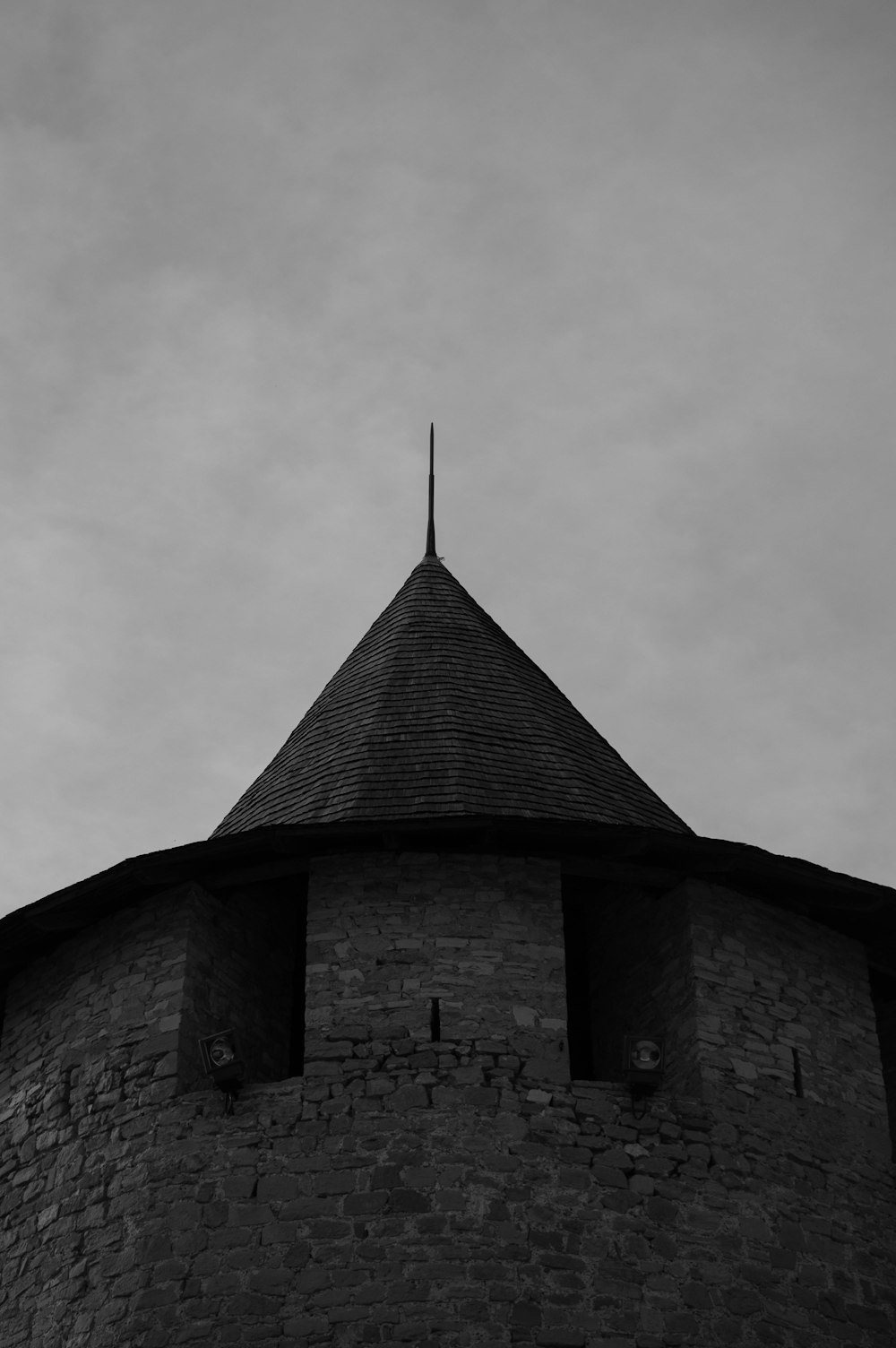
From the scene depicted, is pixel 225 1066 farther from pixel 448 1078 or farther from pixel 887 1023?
pixel 887 1023

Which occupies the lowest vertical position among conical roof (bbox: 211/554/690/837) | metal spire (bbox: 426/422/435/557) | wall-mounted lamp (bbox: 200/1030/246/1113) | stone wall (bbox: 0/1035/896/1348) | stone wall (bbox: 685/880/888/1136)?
stone wall (bbox: 0/1035/896/1348)

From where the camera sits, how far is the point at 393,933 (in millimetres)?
11992

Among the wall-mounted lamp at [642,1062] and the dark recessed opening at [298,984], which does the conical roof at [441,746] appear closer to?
the dark recessed opening at [298,984]

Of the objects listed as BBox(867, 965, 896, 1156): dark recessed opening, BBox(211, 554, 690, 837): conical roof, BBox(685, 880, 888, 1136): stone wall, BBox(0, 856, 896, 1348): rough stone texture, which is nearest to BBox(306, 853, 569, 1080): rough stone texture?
BBox(0, 856, 896, 1348): rough stone texture

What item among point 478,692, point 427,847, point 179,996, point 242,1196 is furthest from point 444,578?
point 242,1196

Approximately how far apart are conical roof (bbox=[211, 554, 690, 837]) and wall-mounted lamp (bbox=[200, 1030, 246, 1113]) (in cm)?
161

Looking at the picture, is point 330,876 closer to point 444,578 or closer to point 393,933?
point 393,933

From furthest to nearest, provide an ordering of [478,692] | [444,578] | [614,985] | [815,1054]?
[444,578] < [478,692] < [614,985] < [815,1054]

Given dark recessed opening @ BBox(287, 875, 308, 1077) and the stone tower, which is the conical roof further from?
dark recessed opening @ BBox(287, 875, 308, 1077)

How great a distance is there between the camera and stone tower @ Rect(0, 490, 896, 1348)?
10.6m

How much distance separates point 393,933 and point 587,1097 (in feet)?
5.26

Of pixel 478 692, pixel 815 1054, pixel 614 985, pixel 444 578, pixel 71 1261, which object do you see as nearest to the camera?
pixel 71 1261

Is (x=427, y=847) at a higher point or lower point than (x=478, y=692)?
lower

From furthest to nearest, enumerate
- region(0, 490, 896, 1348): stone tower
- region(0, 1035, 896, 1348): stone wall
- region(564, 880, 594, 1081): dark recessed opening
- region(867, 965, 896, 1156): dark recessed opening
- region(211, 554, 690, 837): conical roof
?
1. region(867, 965, 896, 1156): dark recessed opening
2. region(564, 880, 594, 1081): dark recessed opening
3. region(211, 554, 690, 837): conical roof
4. region(0, 490, 896, 1348): stone tower
5. region(0, 1035, 896, 1348): stone wall
